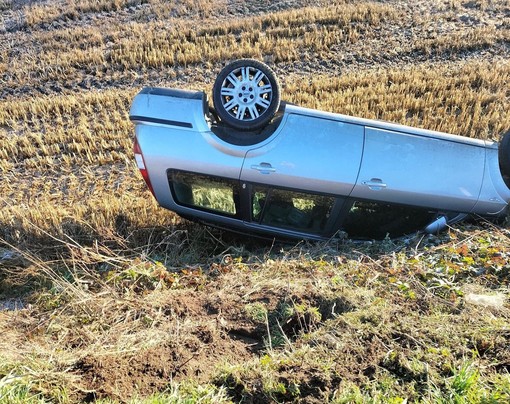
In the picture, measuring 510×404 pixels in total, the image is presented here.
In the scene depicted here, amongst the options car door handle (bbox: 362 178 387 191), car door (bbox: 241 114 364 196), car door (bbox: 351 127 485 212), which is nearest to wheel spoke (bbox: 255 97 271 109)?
car door (bbox: 241 114 364 196)

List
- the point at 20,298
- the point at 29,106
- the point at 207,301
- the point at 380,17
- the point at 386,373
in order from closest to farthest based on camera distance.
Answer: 1. the point at 386,373
2. the point at 207,301
3. the point at 20,298
4. the point at 29,106
5. the point at 380,17

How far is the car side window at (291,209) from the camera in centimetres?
491

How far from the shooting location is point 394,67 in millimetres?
12695

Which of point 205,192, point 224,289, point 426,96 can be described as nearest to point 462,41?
point 426,96

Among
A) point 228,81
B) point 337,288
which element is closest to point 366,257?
point 337,288

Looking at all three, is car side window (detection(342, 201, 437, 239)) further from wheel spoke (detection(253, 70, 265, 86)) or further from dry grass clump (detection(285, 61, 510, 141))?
dry grass clump (detection(285, 61, 510, 141))

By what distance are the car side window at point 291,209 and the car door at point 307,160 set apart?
0.11m

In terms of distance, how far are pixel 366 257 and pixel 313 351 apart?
177cm

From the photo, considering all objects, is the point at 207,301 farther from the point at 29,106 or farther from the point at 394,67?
the point at 394,67

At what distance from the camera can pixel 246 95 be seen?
4938mm

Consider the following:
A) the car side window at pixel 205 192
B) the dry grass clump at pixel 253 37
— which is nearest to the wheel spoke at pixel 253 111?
the car side window at pixel 205 192

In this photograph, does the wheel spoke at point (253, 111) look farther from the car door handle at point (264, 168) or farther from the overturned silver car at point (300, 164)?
the car door handle at point (264, 168)

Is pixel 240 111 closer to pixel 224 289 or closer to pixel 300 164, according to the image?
pixel 300 164

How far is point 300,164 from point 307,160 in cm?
8
